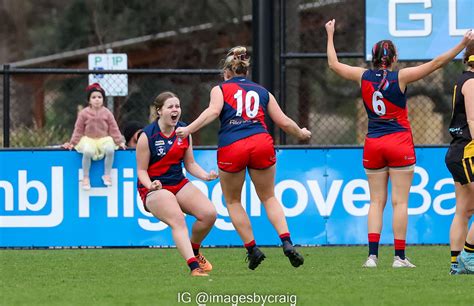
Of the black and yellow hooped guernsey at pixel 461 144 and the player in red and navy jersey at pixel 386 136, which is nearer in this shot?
the black and yellow hooped guernsey at pixel 461 144

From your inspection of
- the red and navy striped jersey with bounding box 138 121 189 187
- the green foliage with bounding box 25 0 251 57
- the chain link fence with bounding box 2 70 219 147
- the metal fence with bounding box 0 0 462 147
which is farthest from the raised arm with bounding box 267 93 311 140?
the green foliage with bounding box 25 0 251 57

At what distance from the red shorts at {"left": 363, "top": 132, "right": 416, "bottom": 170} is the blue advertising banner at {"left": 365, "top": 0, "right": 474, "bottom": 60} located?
407cm

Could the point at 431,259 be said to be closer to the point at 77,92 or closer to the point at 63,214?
the point at 63,214

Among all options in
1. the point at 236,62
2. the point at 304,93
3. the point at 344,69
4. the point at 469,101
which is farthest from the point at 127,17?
the point at 469,101

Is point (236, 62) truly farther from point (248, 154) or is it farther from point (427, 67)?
point (427, 67)

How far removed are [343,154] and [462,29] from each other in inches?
87.5

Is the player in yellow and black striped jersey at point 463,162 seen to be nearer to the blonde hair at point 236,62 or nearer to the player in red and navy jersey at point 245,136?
the player in red and navy jersey at point 245,136

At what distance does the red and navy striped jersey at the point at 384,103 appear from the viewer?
36.6 ft

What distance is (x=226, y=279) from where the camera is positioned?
10.3 meters

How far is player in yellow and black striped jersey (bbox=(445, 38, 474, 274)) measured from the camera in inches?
404

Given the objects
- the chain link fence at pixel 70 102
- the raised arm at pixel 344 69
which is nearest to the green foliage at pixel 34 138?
the chain link fence at pixel 70 102

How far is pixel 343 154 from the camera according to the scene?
14406mm

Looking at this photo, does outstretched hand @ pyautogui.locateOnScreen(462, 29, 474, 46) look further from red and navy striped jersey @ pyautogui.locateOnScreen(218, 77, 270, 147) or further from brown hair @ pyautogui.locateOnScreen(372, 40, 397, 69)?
red and navy striped jersey @ pyautogui.locateOnScreen(218, 77, 270, 147)

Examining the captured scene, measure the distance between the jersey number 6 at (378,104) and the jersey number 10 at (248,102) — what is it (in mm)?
1064
